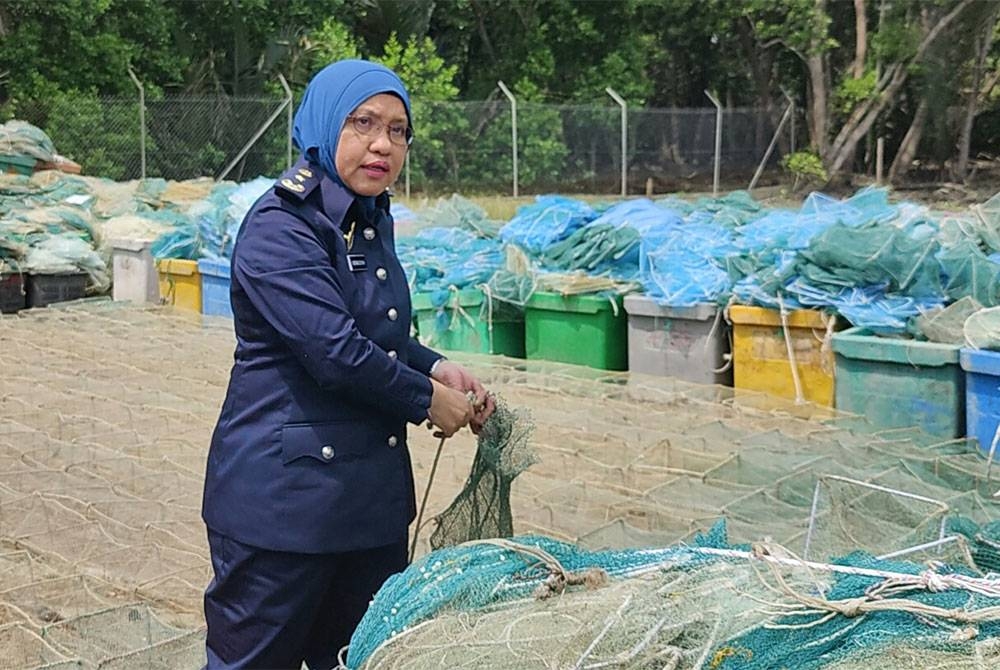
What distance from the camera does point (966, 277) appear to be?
6.13 meters

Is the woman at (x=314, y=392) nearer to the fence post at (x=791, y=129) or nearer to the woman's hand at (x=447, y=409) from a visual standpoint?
the woman's hand at (x=447, y=409)

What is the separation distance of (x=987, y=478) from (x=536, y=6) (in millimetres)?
19651

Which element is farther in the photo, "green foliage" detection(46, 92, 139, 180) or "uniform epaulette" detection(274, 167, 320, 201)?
"green foliage" detection(46, 92, 139, 180)

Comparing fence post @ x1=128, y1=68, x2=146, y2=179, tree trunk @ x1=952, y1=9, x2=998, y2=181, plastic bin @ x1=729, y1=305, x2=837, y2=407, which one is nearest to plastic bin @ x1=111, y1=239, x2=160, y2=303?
plastic bin @ x1=729, y1=305, x2=837, y2=407

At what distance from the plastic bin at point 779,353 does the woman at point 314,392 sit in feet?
14.1

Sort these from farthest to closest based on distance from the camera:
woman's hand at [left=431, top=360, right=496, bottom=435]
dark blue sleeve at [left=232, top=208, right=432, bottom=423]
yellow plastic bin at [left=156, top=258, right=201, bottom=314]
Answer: yellow plastic bin at [left=156, top=258, right=201, bottom=314] → woman's hand at [left=431, top=360, right=496, bottom=435] → dark blue sleeve at [left=232, top=208, right=432, bottom=423]

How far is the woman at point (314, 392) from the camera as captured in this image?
223 cm

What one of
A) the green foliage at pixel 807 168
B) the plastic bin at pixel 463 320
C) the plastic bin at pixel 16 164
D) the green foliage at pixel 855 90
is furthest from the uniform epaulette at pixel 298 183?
the green foliage at pixel 855 90

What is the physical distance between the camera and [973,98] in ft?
72.5

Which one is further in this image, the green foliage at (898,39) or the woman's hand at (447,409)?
the green foliage at (898,39)

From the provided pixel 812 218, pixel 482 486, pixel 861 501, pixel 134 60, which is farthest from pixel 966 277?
pixel 134 60

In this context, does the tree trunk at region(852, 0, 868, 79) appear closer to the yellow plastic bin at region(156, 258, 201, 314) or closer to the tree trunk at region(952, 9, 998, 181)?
the tree trunk at region(952, 9, 998, 181)

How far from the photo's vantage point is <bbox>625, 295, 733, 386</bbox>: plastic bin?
6.91 m

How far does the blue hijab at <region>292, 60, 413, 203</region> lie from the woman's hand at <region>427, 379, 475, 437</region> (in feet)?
1.50
